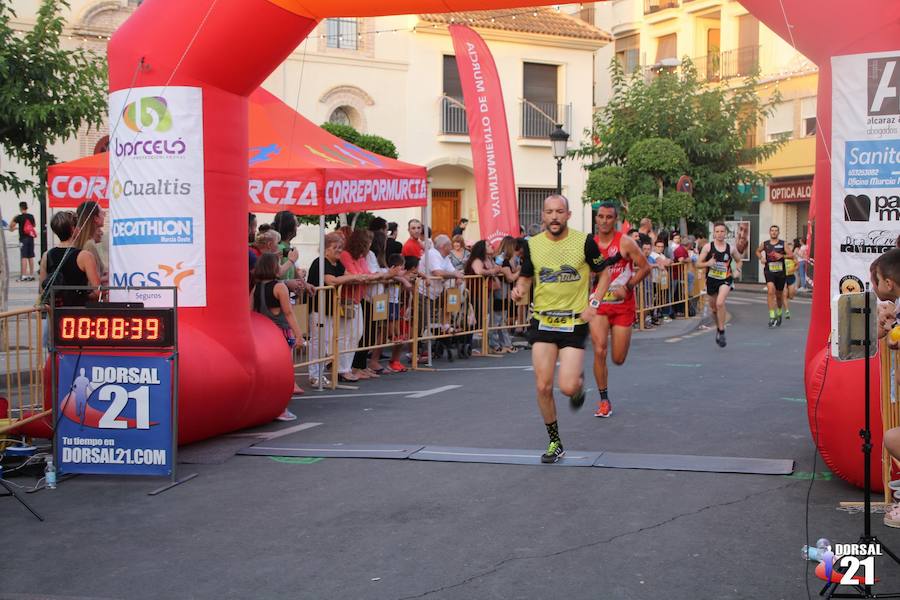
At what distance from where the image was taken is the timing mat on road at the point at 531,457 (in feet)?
24.7

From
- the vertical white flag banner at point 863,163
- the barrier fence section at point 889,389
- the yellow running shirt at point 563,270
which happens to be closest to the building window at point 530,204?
the yellow running shirt at point 563,270

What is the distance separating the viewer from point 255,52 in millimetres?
8602

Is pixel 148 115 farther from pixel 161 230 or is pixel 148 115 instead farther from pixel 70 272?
pixel 70 272

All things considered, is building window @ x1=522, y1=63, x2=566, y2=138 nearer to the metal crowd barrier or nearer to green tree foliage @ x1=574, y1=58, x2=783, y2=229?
green tree foliage @ x1=574, y1=58, x2=783, y2=229

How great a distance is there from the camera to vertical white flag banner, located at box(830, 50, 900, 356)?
6906mm

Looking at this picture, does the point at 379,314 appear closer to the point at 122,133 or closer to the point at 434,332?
the point at 434,332

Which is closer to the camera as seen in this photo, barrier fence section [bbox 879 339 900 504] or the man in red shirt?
barrier fence section [bbox 879 339 900 504]

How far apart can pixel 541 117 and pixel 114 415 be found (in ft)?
97.3

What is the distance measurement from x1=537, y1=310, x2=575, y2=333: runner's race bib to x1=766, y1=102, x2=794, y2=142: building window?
1315 inches

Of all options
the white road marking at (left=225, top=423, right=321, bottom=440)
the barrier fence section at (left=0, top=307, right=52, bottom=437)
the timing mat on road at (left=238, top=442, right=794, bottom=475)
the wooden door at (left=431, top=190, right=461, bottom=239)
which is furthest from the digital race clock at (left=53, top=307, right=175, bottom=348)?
the wooden door at (left=431, top=190, right=461, bottom=239)

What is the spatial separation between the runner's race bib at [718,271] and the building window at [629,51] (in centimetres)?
3094

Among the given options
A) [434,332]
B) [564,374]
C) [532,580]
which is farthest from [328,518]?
[434,332]

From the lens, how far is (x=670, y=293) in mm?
21859

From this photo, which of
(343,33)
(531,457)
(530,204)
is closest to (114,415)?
(531,457)
